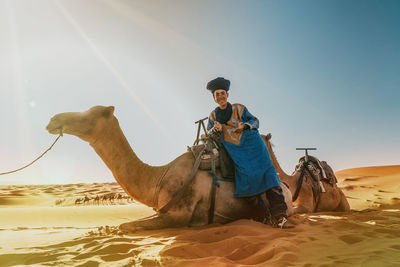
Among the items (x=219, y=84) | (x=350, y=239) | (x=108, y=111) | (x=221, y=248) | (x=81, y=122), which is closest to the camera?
(x=221, y=248)

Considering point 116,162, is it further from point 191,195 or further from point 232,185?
point 232,185

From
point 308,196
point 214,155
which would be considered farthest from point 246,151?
point 308,196

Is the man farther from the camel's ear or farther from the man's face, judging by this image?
the camel's ear

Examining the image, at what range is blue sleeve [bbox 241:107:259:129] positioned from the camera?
4.18 meters

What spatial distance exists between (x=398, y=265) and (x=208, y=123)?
3.48 meters

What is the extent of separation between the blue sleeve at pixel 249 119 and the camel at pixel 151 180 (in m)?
1.08

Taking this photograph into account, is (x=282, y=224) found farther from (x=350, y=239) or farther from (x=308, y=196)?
(x=308, y=196)

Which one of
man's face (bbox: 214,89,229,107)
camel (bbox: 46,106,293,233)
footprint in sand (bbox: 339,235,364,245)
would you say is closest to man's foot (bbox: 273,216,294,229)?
camel (bbox: 46,106,293,233)

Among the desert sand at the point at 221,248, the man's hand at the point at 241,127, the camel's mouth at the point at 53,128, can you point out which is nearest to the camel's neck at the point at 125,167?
the camel's mouth at the point at 53,128

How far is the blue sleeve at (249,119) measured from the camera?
4180 millimetres

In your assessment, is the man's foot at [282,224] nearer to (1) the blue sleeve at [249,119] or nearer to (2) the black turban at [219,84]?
(1) the blue sleeve at [249,119]

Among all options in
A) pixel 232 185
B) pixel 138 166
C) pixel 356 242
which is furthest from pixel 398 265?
pixel 138 166

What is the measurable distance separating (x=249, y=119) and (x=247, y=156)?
75 centimetres

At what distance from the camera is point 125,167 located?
12.4 feet
